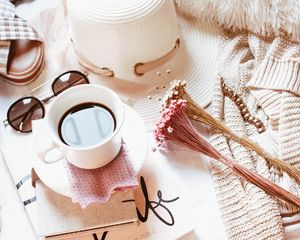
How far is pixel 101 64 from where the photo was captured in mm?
829

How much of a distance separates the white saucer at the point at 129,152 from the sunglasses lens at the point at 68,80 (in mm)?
95

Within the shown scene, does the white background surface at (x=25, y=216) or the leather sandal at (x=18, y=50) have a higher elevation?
the leather sandal at (x=18, y=50)

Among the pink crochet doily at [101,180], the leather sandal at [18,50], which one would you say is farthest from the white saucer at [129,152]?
the leather sandal at [18,50]

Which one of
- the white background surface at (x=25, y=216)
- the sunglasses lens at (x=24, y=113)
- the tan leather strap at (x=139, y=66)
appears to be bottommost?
the white background surface at (x=25, y=216)

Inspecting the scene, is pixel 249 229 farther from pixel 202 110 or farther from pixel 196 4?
pixel 196 4

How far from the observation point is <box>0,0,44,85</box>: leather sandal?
850mm

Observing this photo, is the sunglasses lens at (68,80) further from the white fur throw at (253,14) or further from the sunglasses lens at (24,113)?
the white fur throw at (253,14)

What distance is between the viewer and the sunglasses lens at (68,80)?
84 centimetres

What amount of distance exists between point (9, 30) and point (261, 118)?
402mm

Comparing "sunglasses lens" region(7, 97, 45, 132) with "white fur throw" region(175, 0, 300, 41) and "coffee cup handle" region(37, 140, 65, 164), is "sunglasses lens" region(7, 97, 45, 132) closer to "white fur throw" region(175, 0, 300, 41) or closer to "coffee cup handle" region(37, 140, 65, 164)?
"coffee cup handle" region(37, 140, 65, 164)

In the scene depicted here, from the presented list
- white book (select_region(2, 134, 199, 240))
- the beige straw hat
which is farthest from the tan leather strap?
white book (select_region(2, 134, 199, 240))

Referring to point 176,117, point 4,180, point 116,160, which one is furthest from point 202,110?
point 4,180

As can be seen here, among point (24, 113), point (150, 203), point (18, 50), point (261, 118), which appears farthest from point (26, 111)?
point (261, 118)

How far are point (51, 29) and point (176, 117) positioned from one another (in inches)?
11.5
